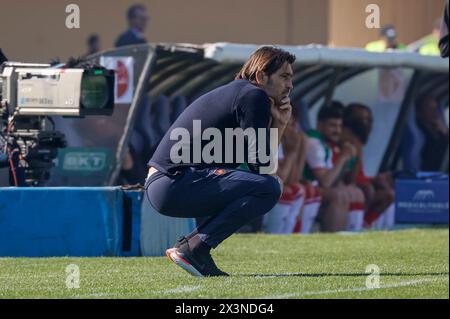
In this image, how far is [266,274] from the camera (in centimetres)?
1012

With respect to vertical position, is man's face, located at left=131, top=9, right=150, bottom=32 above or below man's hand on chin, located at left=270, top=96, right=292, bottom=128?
above

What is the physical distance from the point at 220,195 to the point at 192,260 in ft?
1.55

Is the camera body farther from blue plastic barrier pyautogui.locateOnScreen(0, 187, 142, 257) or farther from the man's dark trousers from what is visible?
the man's dark trousers

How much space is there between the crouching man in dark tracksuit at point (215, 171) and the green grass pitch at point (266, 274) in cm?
33

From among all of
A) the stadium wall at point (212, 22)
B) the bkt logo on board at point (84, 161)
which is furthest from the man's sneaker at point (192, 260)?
the stadium wall at point (212, 22)

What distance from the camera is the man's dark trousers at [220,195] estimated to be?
31.2 ft

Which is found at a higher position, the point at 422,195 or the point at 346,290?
the point at 346,290

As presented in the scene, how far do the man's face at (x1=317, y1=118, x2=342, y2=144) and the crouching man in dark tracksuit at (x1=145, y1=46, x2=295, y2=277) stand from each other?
8066mm

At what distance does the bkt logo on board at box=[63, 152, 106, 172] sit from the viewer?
1586 centimetres

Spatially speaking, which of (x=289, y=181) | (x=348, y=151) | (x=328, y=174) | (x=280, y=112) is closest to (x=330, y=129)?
(x=348, y=151)

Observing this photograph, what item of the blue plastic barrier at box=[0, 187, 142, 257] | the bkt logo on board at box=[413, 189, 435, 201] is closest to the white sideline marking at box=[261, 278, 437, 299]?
the blue plastic barrier at box=[0, 187, 142, 257]

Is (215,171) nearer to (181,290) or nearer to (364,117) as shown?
(181,290)

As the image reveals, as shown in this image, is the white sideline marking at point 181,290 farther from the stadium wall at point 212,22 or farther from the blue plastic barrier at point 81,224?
the stadium wall at point 212,22
